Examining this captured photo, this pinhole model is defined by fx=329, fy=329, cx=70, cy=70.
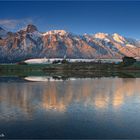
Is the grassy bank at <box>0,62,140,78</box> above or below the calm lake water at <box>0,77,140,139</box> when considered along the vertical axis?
above

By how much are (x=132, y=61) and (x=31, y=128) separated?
12280cm

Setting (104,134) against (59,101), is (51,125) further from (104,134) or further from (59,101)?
(59,101)

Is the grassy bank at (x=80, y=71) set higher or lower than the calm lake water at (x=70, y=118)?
higher

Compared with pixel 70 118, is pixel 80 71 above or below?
above

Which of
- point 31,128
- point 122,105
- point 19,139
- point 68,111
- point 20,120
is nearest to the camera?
point 19,139

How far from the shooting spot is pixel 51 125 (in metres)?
19.2

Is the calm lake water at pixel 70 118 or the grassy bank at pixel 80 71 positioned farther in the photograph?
the grassy bank at pixel 80 71

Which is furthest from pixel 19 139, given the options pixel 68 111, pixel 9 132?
pixel 68 111

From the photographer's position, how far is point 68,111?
23828mm

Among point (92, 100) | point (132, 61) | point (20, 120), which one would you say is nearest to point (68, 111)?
point (20, 120)

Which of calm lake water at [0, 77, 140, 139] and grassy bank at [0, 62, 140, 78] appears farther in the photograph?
grassy bank at [0, 62, 140, 78]

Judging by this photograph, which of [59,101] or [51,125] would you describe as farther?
[59,101]

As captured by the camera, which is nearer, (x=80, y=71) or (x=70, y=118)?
(x=70, y=118)

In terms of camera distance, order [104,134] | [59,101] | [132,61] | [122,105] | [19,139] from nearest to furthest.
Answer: [19,139]
[104,134]
[122,105]
[59,101]
[132,61]
